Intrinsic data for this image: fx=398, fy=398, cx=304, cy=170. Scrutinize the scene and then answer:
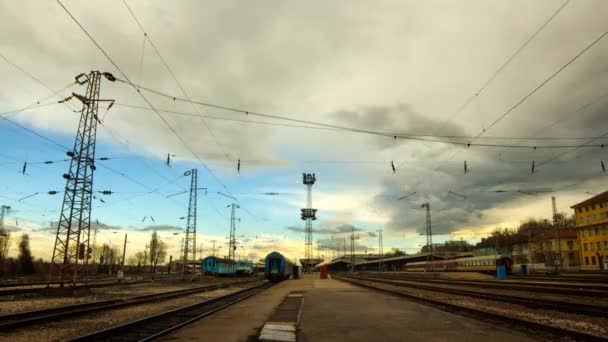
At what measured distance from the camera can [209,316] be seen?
55.5 ft

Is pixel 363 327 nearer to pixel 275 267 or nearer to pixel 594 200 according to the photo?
pixel 275 267

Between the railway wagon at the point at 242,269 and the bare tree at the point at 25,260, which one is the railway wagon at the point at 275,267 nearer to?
the railway wagon at the point at 242,269

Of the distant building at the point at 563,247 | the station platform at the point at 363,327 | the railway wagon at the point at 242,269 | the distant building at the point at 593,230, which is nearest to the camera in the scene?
the station platform at the point at 363,327

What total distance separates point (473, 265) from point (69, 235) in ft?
198

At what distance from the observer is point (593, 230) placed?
86875 mm

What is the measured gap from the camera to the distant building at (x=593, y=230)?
83.0 meters

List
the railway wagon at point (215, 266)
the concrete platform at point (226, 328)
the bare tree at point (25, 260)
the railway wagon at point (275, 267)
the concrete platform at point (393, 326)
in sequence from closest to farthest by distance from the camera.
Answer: the concrete platform at point (393, 326), the concrete platform at point (226, 328), the railway wagon at point (275, 267), the bare tree at point (25, 260), the railway wagon at point (215, 266)

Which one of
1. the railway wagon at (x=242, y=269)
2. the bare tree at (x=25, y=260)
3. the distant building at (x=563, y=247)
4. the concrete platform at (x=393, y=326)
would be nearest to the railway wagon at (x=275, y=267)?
the railway wagon at (x=242, y=269)

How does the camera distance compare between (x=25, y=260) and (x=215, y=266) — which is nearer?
(x=25, y=260)

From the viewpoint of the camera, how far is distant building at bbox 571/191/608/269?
83.0m

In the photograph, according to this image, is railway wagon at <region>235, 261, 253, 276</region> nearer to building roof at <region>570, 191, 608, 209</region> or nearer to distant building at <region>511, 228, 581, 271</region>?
distant building at <region>511, 228, 581, 271</region>

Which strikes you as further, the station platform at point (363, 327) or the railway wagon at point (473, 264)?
the railway wagon at point (473, 264)

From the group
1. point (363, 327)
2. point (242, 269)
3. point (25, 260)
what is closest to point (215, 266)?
point (242, 269)

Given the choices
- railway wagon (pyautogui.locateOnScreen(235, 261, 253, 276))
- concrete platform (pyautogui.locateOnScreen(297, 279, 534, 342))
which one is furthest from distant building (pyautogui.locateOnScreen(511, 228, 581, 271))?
concrete platform (pyautogui.locateOnScreen(297, 279, 534, 342))
